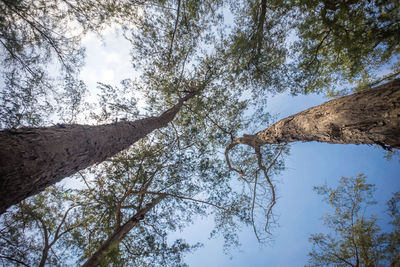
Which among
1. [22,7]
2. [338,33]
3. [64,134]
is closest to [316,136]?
[64,134]

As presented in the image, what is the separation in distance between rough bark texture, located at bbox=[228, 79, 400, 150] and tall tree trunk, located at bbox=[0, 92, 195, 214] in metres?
2.85

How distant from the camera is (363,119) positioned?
4.48 feet

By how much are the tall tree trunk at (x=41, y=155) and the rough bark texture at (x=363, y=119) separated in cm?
285

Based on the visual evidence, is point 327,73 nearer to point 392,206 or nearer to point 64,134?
point 392,206

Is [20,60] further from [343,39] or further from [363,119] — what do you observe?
[343,39]

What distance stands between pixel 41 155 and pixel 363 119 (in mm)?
2889

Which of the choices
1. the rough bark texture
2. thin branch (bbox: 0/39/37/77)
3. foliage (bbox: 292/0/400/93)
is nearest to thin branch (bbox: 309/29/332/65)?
foliage (bbox: 292/0/400/93)

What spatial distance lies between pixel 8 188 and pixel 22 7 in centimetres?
447

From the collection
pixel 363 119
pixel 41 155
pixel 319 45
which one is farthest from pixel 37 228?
pixel 319 45

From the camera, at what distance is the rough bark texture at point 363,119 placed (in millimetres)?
1187

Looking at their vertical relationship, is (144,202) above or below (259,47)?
below

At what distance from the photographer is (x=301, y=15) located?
4.28 meters

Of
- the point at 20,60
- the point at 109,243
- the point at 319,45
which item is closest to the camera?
the point at 109,243

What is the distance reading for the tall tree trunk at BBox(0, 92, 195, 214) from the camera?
3.71ft
